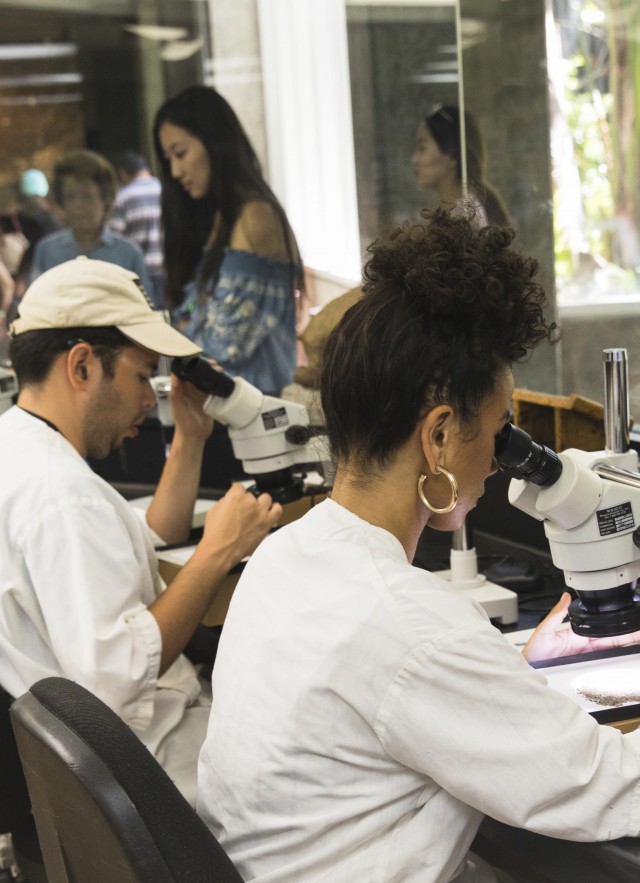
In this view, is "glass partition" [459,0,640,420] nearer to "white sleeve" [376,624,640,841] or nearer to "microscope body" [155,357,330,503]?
"microscope body" [155,357,330,503]

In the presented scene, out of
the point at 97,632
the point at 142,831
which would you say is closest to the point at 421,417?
the point at 142,831

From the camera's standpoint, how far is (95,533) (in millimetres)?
1604

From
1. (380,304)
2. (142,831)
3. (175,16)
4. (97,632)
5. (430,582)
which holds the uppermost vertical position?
(175,16)

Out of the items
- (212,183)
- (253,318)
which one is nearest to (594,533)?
(253,318)

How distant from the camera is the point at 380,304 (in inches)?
43.2

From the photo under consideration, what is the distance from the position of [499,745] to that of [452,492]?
29 centimetres

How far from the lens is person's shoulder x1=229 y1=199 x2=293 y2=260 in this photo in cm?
399

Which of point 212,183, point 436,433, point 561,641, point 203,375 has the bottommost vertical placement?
point 561,641

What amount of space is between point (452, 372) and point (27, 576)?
828mm

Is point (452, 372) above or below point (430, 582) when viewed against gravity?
above

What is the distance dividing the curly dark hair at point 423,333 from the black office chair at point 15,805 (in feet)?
2.48

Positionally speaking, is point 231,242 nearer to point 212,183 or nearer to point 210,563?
point 212,183

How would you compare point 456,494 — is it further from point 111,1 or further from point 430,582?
point 111,1

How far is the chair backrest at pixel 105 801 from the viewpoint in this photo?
883 millimetres
